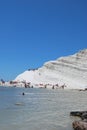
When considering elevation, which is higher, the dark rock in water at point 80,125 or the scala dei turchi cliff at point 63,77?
the scala dei turchi cliff at point 63,77

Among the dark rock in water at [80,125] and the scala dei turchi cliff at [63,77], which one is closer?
the dark rock in water at [80,125]

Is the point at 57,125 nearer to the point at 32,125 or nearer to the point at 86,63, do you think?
the point at 32,125

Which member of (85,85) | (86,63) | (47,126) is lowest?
(47,126)

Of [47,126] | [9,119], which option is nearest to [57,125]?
[47,126]

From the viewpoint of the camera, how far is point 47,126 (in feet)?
106

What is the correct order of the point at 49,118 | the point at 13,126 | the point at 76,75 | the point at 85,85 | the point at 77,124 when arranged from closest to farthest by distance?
the point at 77,124
the point at 13,126
the point at 49,118
the point at 85,85
the point at 76,75

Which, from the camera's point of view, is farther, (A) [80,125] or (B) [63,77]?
(B) [63,77]

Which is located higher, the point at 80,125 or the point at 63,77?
the point at 63,77

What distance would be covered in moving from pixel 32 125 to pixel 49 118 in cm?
564

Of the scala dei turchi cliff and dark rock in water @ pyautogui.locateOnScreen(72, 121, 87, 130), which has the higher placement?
the scala dei turchi cliff

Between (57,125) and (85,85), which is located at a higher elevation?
(85,85)

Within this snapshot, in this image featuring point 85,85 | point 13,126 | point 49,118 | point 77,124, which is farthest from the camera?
point 85,85

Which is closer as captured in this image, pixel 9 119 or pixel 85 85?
pixel 9 119

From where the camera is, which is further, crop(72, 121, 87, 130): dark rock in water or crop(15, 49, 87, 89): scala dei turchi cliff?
crop(15, 49, 87, 89): scala dei turchi cliff
